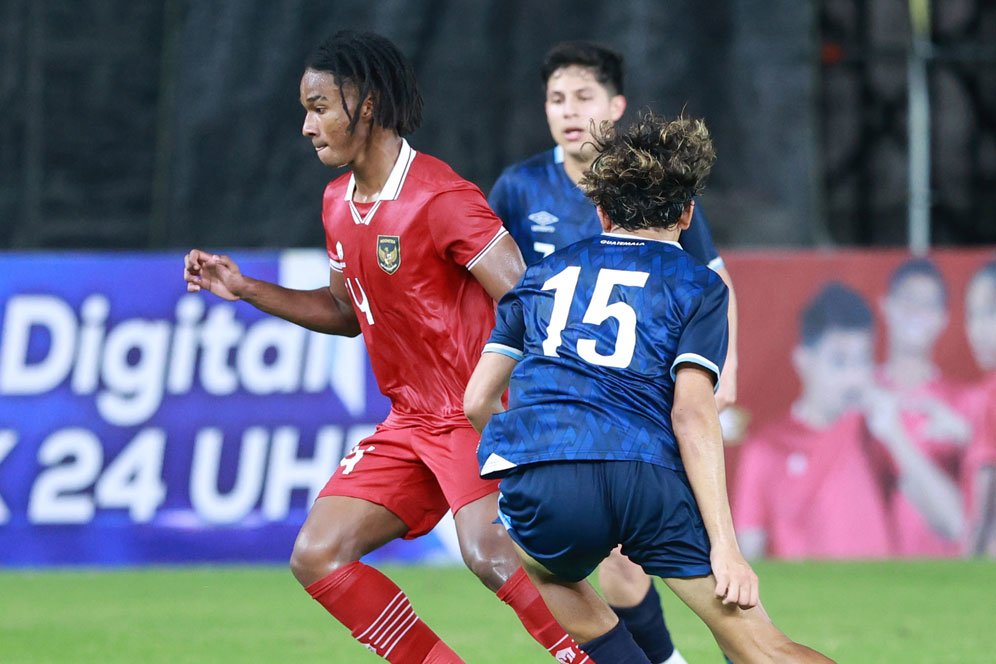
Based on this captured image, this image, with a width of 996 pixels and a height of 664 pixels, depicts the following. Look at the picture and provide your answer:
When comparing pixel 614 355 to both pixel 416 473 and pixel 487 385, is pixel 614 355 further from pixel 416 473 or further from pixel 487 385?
pixel 416 473

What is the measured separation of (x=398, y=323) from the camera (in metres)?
4.91

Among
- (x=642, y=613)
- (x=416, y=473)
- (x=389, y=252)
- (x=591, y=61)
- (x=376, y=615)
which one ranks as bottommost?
(x=642, y=613)

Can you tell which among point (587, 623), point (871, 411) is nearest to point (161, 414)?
point (871, 411)

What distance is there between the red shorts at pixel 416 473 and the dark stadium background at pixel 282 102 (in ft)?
19.0

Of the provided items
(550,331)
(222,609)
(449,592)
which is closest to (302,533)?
(550,331)

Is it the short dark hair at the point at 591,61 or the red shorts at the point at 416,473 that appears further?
the short dark hair at the point at 591,61

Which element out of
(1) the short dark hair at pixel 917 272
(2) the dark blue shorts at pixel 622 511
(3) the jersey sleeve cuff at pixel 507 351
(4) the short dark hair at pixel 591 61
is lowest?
(2) the dark blue shorts at pixel 622 511

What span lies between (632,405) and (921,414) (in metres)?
Result: 6.00

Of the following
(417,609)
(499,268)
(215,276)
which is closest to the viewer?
(499,268)

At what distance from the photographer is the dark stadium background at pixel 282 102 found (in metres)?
10.5

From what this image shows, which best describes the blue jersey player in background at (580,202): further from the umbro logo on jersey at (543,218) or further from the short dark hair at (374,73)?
the short dark hair at (374,73)

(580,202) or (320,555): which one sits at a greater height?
(580,202)

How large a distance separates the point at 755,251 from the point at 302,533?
20.5 feet

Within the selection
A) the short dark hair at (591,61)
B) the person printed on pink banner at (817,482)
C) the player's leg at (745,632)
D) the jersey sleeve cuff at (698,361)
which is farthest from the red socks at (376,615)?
the person printed on pink banner at (817,482)
